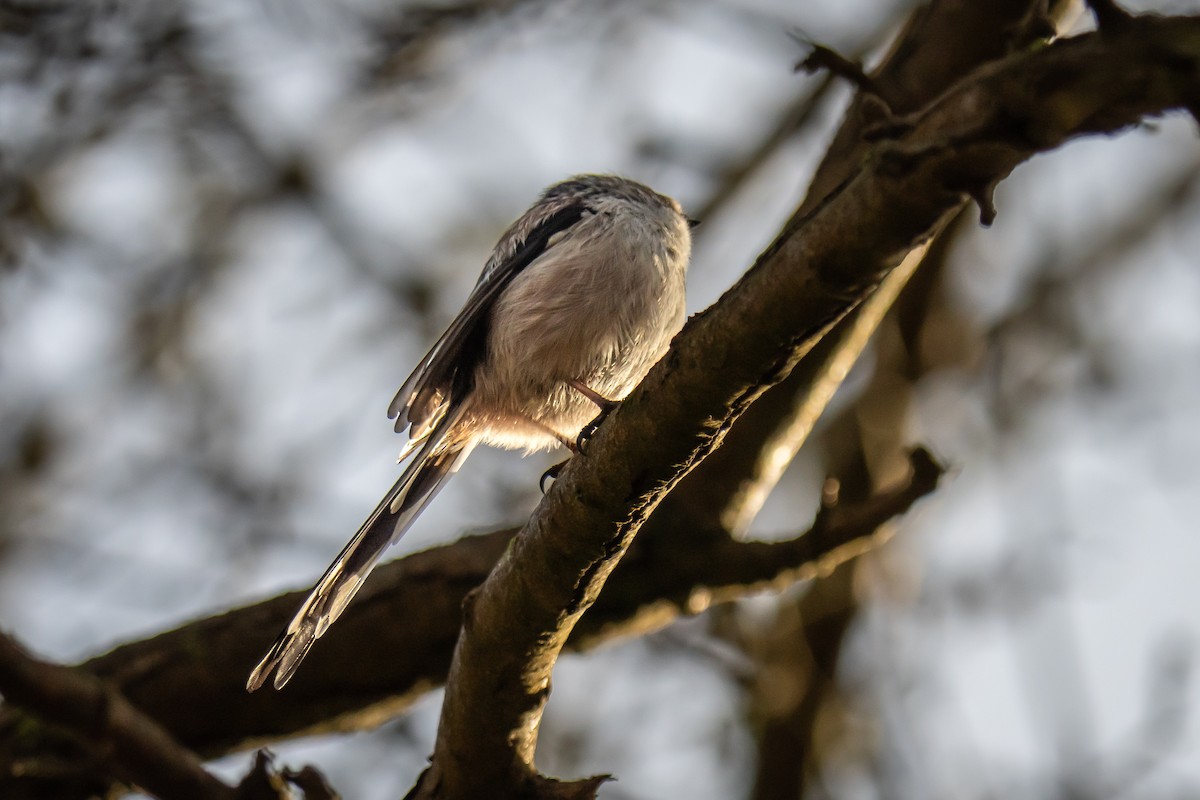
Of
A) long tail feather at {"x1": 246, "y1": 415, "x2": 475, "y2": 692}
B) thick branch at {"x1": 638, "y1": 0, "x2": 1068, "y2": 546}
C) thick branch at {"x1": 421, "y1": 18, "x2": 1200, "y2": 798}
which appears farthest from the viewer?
thick branch at {"x1": 638, "y1": 0, "x2": 1068, "y2": 546}

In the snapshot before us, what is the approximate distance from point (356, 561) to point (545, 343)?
3.47 ft

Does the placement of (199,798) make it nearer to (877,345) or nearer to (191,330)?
(191,330)

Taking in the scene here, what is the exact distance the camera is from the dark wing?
4.22 m

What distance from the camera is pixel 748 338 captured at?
2.28 meters

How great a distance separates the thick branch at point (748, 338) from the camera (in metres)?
1.73

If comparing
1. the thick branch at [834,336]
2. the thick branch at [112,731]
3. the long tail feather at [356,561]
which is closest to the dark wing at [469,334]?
the long tail feather at [356,561]

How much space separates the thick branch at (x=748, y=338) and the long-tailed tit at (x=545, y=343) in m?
0.98

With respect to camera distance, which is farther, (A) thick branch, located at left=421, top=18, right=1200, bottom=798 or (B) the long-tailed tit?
(B) the long-tailed tit

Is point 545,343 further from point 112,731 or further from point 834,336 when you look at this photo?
point 112,731

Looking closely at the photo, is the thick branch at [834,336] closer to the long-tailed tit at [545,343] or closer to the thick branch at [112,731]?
the long-tailed tit at [545,343]

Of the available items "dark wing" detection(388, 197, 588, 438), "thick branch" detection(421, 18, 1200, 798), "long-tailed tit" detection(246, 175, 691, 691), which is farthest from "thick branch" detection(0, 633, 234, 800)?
"dark wing" detection(388, 197, 588, 438)

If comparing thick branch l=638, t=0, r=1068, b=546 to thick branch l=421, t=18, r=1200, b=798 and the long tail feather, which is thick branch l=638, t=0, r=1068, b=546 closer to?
the long tail feather

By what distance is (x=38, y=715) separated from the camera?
323 cm

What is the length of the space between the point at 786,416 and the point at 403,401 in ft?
5.06
